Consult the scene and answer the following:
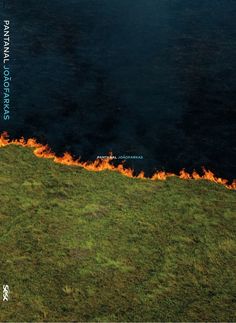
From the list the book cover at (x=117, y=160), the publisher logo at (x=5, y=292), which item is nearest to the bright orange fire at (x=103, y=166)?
the book cover at (x=117, y=160)

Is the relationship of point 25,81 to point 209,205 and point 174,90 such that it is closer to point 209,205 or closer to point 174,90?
point 174,90

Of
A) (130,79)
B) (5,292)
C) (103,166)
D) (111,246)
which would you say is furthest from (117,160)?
(5,292)

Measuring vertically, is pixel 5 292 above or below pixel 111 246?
below

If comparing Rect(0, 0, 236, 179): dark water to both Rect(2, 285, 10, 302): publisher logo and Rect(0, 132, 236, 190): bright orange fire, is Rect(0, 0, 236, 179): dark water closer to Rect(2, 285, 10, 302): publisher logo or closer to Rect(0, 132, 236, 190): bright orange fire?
Rect(0, 132, 236, 190): bright orange fire

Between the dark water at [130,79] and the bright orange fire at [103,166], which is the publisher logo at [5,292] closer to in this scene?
the bright orange fire at [103,166]

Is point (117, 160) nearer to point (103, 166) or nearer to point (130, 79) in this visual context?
A: point (103, 166)

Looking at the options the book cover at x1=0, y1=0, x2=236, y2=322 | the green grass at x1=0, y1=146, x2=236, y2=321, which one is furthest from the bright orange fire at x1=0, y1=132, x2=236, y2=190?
the green grass at x1=0, y1=146, x2=236, y2=321

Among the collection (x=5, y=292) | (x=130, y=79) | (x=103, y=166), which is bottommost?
(x=5, y=292)
